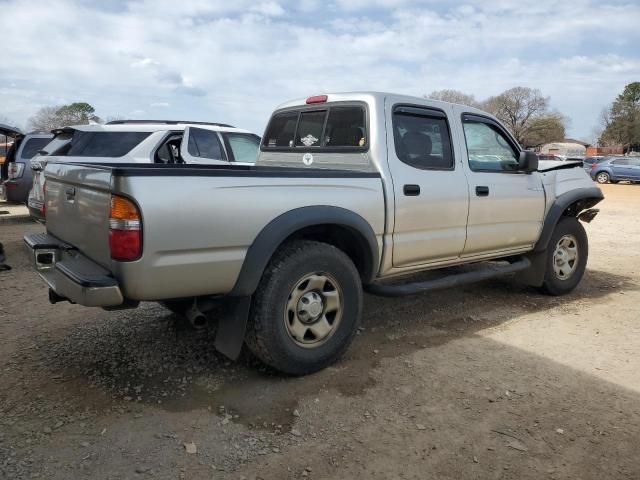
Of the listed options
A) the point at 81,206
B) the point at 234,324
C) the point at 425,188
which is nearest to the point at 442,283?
the point at 425,188

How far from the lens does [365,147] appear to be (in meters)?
4.19

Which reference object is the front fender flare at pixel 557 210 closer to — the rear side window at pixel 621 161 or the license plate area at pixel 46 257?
the license plate area at pixel 46 257

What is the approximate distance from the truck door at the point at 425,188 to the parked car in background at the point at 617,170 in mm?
26828

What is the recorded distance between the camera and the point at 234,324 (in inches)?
132

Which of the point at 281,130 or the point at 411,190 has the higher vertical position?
the point at 281,130

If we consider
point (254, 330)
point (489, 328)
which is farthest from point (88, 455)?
point (489, 328)

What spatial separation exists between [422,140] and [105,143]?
18.8ft

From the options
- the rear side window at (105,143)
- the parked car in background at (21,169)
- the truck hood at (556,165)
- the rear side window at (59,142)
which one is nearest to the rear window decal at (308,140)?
the truck hood at (556,165)

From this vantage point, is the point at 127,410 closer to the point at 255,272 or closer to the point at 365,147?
the point at 255,272

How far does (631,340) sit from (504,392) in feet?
5.64

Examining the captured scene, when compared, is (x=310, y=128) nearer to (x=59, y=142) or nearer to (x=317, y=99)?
(x=317, y=99)

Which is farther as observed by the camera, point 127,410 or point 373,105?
point 373,105

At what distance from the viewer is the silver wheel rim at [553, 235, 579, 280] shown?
5.80 m

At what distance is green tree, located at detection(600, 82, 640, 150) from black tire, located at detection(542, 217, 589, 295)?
259ft
